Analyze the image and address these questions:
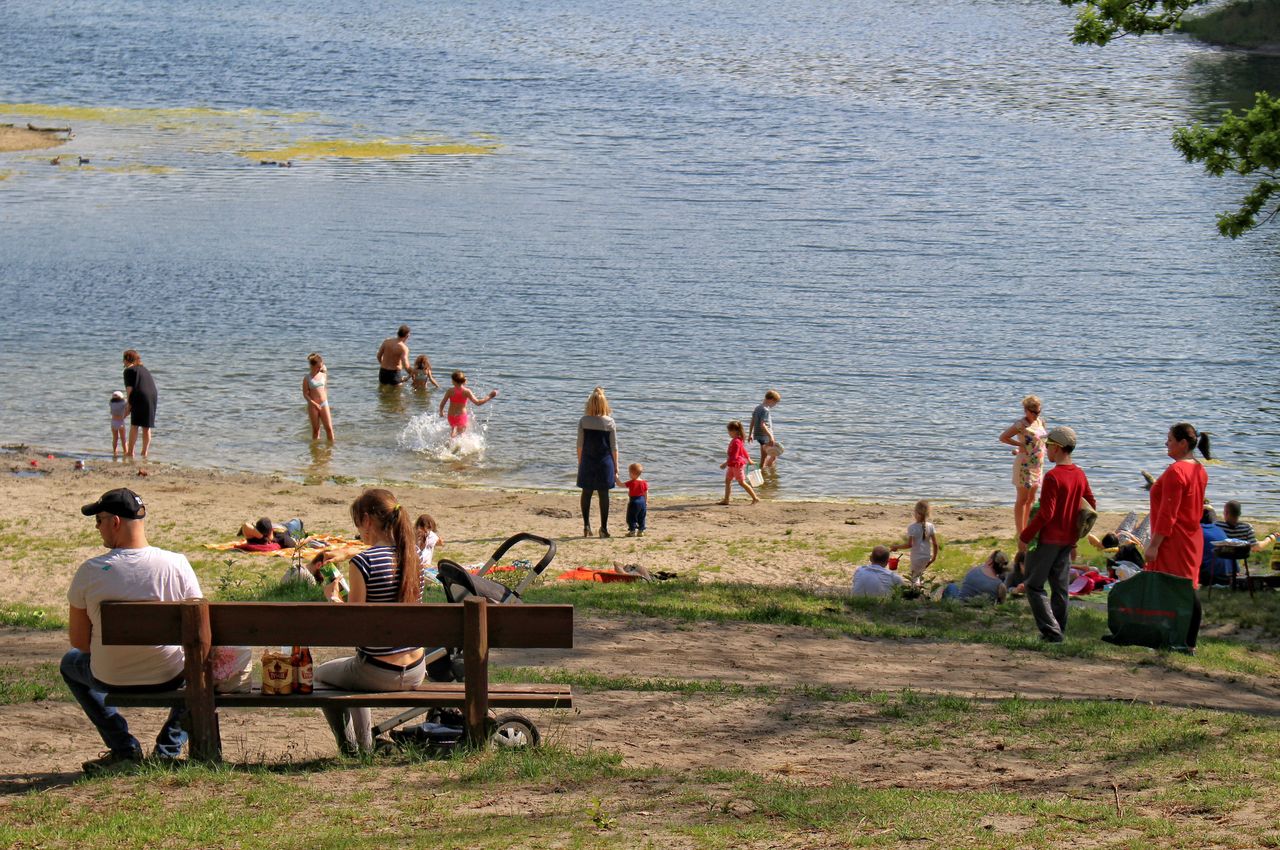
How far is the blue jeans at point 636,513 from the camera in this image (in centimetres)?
1658

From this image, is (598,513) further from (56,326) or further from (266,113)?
(266,113)

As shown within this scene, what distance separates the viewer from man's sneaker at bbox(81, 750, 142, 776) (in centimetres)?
641

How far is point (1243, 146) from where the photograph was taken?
1284cm

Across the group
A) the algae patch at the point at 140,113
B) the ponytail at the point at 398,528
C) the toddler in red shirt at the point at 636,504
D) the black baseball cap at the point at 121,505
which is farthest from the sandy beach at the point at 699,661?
the algae patch at the point at 140,113

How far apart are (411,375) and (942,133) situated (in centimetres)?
3582

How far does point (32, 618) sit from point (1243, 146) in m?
11.2

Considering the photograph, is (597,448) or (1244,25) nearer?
(597,448)

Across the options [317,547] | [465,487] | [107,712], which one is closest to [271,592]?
[317,547]

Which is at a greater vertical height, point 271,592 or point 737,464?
point 737,464

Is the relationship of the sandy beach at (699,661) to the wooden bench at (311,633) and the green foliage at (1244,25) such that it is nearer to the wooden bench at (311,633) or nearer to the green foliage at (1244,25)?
the wooden bench at (311,633)

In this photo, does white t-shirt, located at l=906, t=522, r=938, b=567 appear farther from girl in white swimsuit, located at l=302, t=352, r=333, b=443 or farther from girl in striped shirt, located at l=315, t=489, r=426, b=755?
girl in white swimsuit, located at l=302, t=352, r=333, b=443

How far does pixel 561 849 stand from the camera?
18.1ft

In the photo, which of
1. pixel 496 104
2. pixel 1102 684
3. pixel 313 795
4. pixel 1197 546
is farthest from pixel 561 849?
pixel 496 104

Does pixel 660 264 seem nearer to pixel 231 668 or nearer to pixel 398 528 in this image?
pixel 398 528
